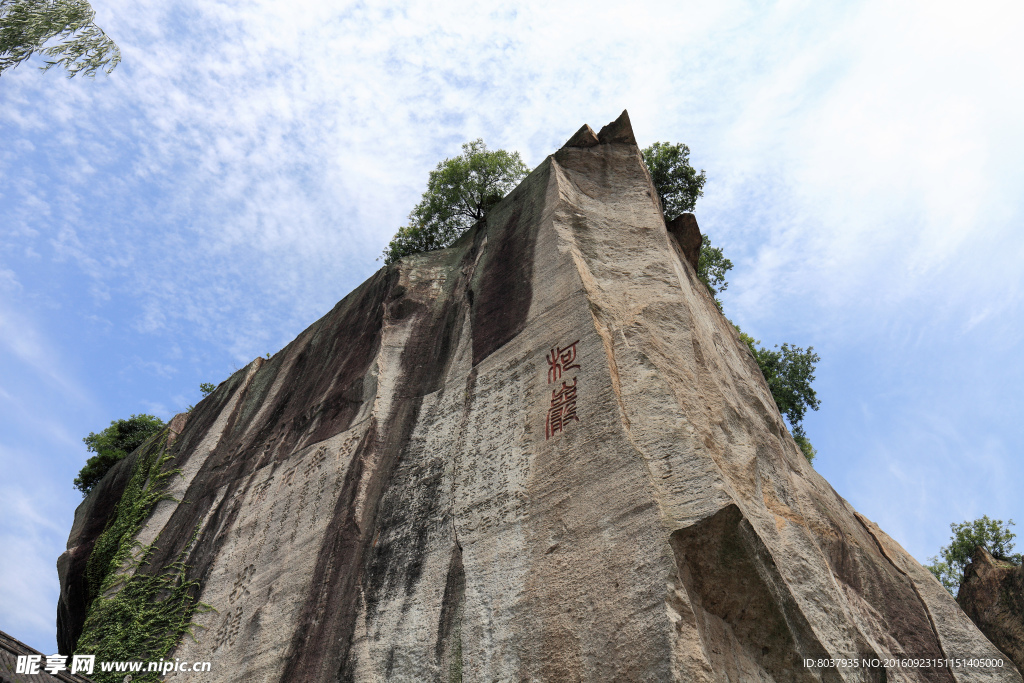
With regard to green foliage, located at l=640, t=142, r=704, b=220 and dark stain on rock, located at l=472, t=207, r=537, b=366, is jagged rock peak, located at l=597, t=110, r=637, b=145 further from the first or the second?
green foliage, located at l=640, t=142, r=704, b=220

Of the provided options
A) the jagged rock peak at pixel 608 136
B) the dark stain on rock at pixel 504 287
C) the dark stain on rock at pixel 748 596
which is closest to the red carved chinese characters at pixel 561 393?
the dark stain on rock at pixel 504 287

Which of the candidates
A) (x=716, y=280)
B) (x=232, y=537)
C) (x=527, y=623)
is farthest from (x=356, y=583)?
(x=716, y=280)

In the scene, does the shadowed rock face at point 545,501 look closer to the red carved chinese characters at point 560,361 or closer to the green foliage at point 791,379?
the red carved chinese characters at point 560,361

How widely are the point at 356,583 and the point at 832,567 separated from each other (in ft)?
16.5

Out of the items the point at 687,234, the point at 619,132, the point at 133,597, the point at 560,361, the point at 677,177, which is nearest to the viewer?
the point at 560,361

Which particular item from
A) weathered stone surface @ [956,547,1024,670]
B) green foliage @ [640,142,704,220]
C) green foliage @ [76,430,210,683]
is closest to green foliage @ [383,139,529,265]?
green foliage @ [640,142,704,220]

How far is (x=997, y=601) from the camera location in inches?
376

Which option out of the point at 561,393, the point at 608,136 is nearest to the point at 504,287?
the point at 561,393

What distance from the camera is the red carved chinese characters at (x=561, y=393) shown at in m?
6.64

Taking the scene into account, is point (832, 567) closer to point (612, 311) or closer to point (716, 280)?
point (612, 311)

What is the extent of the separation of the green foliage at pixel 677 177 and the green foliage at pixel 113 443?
13.6 metres

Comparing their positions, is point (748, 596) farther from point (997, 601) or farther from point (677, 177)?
point (677, 177)

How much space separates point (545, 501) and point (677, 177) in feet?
39.0

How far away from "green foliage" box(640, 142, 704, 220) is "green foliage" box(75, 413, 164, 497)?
13637mm
